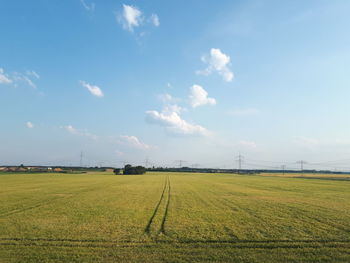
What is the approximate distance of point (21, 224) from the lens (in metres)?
12.8

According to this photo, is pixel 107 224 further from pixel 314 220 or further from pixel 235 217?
pixel 314 220

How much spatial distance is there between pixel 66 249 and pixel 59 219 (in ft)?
19.4

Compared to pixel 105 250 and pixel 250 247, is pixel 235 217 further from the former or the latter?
pixel 105 250

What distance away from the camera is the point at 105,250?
9062 mm

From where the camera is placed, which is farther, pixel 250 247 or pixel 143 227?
pixel 143 227

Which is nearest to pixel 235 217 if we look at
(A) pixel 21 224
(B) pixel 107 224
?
(B) pixel 107 224

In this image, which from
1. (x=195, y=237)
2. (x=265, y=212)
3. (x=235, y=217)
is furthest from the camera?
(x=265, y=212)

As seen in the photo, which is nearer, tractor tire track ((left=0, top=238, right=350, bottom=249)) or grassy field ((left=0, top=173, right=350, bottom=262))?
grassy field ((left=0, top=173, right=350, bottom=262))

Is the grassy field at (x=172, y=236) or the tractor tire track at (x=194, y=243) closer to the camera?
the grassy field at (x=172, y=236)

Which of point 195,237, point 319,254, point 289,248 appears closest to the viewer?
point 319,254

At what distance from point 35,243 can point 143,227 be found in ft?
17.4

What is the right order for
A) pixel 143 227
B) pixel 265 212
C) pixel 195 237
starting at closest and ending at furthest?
pixel 195 237
pixel 143 227
pixel 265 212

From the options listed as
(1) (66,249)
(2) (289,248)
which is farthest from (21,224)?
(2) (289,248)

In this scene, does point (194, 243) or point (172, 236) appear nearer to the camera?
point (194, 243)
